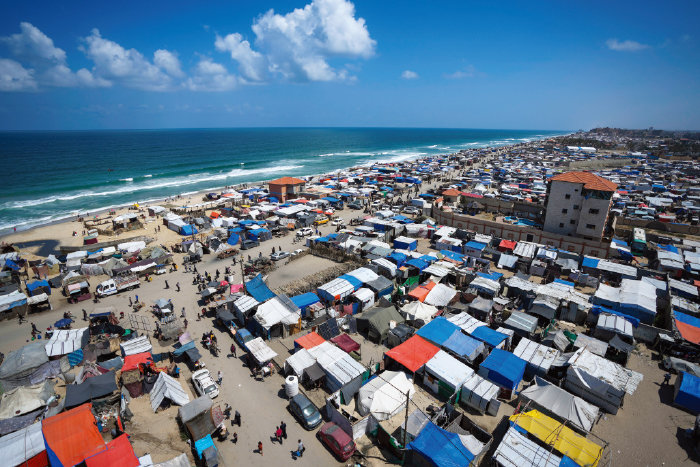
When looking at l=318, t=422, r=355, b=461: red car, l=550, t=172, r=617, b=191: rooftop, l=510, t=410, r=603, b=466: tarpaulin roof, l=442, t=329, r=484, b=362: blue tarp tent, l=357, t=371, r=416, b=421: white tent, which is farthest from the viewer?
l=550, t=172, r=617, b=191: rooftop

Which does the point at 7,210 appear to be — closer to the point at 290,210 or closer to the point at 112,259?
the point at 112,259

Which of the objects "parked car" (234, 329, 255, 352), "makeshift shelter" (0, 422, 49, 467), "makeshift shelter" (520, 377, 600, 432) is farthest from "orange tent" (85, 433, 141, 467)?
"makeshift shelter" (520, 377, 600, 432)

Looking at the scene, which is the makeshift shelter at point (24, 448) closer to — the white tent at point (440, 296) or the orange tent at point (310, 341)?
the orange tent at point (310, 341)

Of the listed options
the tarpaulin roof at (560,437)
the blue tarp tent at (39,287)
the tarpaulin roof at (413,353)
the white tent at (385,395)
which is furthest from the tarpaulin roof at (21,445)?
the tarpaulin roof at (560,437)

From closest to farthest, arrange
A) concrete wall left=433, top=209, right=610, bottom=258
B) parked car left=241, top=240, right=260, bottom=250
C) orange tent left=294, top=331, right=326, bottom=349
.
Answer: orange tent left=294, top=331, right=326, bottom=349 → concrete wall left=433, top=209, right=610, bottom=258 → parked car left=241, top=240, right=260, bottom=250

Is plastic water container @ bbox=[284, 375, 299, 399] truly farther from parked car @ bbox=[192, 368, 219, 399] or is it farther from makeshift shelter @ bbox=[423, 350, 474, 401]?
makeshift shelter @ bbox=[423, 350, 474, 401]

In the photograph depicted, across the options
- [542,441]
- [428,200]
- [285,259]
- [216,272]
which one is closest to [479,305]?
[542,441]
